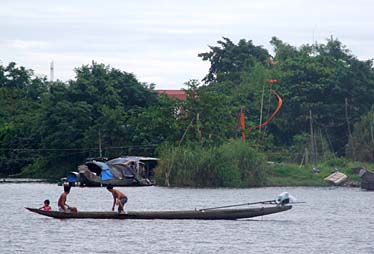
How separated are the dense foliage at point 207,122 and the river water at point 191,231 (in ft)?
35.6

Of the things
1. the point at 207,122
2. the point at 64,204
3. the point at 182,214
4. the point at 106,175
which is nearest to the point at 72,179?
the point at 106,175

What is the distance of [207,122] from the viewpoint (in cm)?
6712

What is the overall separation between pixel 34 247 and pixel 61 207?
267 inches

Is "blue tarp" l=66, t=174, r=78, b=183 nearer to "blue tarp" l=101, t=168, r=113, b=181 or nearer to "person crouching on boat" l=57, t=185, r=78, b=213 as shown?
"blue tarp" l=101, t=168, r=113, b=181

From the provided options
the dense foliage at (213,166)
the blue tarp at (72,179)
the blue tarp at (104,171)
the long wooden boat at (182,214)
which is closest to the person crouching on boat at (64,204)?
the long wooden boat at (182,214)

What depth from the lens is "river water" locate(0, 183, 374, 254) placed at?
98.1 feet

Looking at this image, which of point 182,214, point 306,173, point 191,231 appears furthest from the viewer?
point 306,173

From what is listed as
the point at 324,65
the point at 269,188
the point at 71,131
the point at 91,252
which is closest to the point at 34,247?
the point at 91,252

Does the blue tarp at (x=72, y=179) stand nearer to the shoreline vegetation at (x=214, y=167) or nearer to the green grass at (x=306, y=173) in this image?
the shoreline vegetation at (x=214, y=167)

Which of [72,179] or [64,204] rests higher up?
[72,179]

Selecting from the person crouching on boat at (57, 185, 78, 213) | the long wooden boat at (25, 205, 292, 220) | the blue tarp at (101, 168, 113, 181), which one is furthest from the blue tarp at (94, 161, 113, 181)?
the long wooden boat at (25, 205, 292, 220)

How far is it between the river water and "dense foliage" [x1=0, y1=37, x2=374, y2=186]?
35.6 feet

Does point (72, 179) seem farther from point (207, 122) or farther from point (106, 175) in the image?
point (207, 122)

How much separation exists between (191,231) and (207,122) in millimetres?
33232
